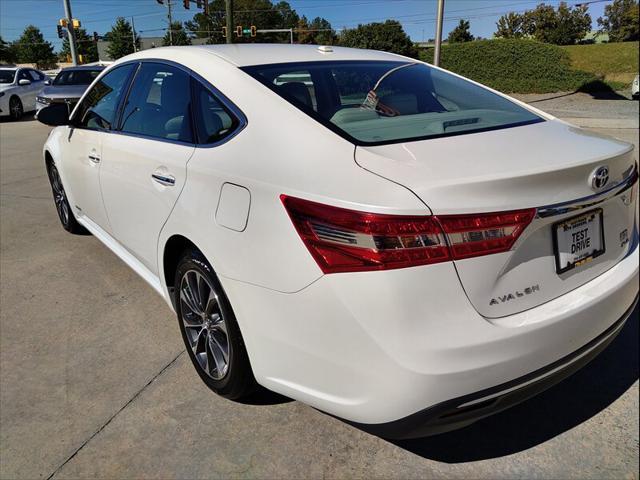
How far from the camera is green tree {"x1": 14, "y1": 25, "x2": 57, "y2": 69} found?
77.3m

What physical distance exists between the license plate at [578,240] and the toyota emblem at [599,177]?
96mm

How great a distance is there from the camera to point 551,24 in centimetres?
5612

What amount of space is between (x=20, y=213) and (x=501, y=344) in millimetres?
5735

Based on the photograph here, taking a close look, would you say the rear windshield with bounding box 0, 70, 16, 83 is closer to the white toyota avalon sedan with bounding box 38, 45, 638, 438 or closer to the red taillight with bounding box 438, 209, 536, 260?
the white toyota avalon sedan with bounding box 38, 45, 638, 438

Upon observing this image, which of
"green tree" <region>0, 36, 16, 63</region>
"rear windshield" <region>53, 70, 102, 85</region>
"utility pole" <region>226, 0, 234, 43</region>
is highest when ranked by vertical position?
"green tree" <region>0, 36, 16, 63</region>

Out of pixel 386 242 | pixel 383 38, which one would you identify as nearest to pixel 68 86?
pixel 386 242

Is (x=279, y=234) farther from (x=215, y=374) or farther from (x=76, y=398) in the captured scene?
(x=76, y=398)

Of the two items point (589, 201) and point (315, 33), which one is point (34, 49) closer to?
point (315, 33)

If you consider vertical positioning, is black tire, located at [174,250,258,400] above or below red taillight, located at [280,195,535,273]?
below

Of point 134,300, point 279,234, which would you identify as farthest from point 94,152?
point 279,234

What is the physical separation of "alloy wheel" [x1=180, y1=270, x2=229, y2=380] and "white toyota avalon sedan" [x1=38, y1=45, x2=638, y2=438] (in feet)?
0.04

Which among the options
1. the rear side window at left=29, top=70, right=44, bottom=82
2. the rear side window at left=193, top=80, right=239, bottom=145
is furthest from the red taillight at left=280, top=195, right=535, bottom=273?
the rear side window at left=29, top=70, right=44, bottom=82

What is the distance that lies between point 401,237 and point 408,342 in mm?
317

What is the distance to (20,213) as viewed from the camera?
5789 millimetres
